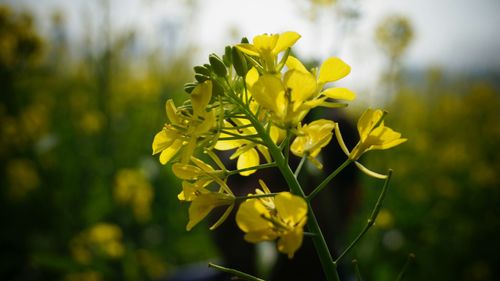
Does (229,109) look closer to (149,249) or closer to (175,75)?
(149,249)

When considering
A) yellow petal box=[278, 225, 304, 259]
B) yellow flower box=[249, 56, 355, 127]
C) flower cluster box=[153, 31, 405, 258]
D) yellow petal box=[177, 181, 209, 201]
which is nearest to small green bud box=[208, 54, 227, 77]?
flower cluster box=[153, 31, 405, 258]

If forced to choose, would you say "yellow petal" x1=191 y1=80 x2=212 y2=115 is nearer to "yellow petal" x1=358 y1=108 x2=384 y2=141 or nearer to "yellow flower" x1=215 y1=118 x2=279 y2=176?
"yellow flower" x1=215 y1=118 x2=279 y2=176

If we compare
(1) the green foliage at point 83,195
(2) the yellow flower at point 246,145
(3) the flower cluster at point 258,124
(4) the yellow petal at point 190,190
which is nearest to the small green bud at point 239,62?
(3) the flower cluster at point 258,124

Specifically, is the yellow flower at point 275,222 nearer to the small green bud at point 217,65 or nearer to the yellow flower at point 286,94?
the yellow flower at point 286,94

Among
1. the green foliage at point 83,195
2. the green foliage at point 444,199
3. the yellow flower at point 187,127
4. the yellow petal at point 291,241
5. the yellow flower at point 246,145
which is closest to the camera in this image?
the yellow petal at point 291,241

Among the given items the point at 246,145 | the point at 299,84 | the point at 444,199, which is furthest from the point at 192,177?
the point at 444,199

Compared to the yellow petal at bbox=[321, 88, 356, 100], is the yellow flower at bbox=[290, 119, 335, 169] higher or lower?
lower
